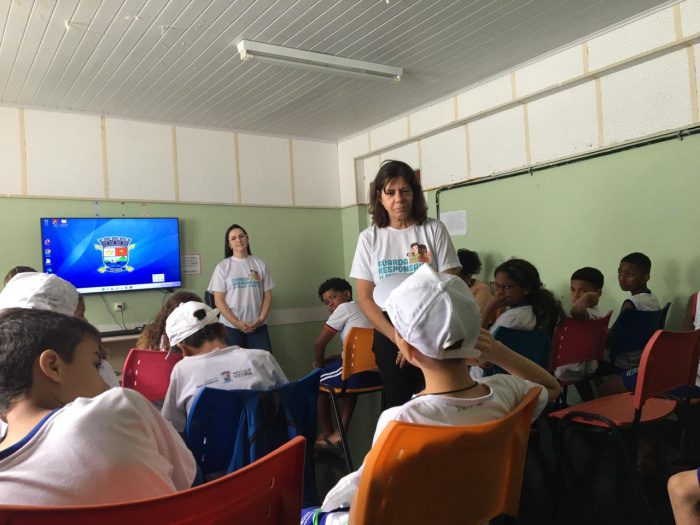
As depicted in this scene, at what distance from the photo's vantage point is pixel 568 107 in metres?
3.80

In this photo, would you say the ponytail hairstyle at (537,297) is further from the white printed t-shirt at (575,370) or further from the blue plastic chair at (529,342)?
the blue plastic chair at (529,342)

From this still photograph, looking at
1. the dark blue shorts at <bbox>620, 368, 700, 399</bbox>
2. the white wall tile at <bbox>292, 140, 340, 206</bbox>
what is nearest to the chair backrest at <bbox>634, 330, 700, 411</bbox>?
the dark blue shorts at <bbox>620, 368, 700, 399</bbox>

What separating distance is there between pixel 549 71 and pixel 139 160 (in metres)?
3.62

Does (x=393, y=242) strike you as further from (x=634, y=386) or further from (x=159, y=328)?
(x=634, y=386)

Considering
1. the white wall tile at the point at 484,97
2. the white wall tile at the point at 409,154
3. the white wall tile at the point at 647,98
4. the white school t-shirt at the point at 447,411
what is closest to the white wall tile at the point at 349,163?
the white wall tile at the point at 409,154

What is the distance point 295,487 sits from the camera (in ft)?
2.94

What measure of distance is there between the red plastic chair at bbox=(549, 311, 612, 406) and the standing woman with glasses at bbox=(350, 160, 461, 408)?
0.70 metres

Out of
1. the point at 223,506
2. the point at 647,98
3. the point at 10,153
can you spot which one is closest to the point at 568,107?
the point at 647,98

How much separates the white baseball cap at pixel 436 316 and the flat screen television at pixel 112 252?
158 inches

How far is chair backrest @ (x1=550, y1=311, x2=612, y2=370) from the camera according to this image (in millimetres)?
2508

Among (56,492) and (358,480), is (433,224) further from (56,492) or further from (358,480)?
(56,492)

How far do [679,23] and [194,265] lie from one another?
4.30m

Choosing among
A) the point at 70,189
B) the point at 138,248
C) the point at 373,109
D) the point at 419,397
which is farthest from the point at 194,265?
the point at 419,397

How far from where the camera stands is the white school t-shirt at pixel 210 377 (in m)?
1.79
